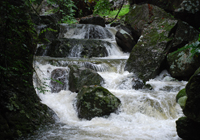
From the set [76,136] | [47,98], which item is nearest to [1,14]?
[76,136]

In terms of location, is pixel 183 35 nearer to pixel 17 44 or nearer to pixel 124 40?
pixel 124 40

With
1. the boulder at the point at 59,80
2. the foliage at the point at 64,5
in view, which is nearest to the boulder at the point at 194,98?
the foliage at the point at 64,5

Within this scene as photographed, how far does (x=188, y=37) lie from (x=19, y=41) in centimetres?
771

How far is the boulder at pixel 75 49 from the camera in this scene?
31.4 feet

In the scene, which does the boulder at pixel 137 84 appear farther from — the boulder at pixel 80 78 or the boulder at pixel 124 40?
the boulder at pixel 124 40

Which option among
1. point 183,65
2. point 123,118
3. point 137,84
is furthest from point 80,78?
point 183,65

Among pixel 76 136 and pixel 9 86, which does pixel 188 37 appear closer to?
pixel 76 136

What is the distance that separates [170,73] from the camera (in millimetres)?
7254

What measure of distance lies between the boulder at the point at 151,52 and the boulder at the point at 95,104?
3014 millimetres

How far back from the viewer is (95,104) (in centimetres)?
415

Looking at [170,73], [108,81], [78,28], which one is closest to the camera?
[108,81]

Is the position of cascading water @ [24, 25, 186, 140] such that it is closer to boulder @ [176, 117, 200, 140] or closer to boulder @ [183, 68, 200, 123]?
boulder @ [176, 117, 200, 140]

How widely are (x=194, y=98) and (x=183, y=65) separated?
5.12 metres

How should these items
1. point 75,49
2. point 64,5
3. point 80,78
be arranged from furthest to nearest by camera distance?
1. point 75,49
2. point 64,5
3. point 80,78
